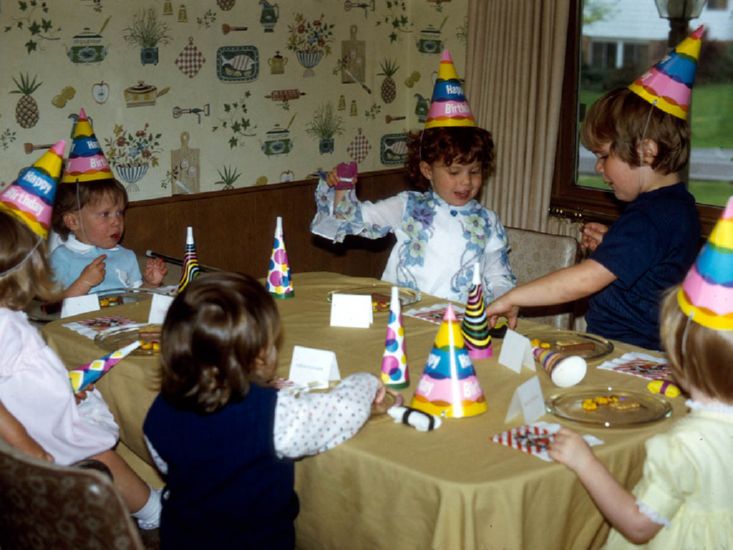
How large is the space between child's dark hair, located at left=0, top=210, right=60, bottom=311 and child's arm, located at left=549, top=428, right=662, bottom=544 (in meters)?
1.27

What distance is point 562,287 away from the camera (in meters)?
2.54

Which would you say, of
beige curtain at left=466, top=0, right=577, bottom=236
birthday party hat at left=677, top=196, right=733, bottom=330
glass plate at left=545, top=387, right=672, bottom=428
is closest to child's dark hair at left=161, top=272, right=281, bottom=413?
glass plate at left=545, top=387, right=672, bottom=428

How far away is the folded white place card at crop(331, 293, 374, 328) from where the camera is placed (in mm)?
2641

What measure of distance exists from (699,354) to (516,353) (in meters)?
0.62

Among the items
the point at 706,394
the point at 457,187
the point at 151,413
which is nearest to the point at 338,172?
the point at 457,187

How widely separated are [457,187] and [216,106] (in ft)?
4.88

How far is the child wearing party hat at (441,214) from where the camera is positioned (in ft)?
10.7

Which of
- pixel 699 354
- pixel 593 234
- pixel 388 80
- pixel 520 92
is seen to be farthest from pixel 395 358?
pixel 388 80

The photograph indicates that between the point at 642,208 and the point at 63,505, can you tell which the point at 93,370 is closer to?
the point at 63,505

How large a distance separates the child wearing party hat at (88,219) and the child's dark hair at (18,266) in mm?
1096

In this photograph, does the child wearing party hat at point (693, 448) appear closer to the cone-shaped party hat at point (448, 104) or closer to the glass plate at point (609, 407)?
the glass plate at point (609, 407)

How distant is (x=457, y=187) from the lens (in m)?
3.31

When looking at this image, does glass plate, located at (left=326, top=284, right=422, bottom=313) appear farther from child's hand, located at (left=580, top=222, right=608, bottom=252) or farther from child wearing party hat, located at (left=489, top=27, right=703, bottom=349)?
Result: child's hand, located at (left=580, top=222, right=608, bottom=252)

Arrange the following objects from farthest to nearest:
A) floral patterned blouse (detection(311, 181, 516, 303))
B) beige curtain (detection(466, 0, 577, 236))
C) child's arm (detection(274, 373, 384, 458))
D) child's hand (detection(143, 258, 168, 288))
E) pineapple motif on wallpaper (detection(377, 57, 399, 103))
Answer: pineapple motif on wallpaper (detection(377, 57, 399, 103)), beige curtain (detection(466, 0, 577, 236)), child's hand (detection(143, 258, 168, 288)), floral patterned blouse (detection(311, 181, 516, 303)), child's arm (detection(274, 373, 384, 458))
